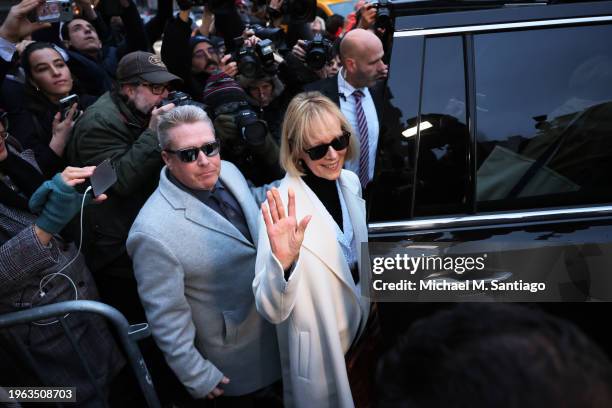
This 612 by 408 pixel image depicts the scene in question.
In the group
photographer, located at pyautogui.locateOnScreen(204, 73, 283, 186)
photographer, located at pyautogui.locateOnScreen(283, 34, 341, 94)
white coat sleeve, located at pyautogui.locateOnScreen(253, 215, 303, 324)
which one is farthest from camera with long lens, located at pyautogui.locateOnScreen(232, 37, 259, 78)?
white coat sleeve, located at pyautogui.locateOnScreen(253, 215, 303, 324)

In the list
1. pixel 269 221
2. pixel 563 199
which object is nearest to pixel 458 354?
pixel 269 221

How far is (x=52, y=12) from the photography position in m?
3.43

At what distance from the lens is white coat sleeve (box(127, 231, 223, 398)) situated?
83.7 inches

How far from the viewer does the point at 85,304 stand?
197 centimetres

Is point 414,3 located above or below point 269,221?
above

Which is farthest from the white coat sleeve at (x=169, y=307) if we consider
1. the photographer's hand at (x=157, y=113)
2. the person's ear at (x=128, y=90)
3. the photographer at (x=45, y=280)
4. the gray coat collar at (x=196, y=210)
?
the person's ear at (x=128, y=90)

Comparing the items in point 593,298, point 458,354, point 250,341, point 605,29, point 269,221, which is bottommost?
point 250,341

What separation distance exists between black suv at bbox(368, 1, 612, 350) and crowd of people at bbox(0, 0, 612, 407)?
25 cm

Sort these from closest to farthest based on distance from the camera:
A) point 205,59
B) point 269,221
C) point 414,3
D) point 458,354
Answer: point 458,354 → point 269,221 → point 414,3 → point 205,59

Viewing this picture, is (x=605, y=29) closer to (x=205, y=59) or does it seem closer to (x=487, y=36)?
(x=487, y=36)

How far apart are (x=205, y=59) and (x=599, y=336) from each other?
3.04m

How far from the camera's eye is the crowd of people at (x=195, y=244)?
2.04 meters

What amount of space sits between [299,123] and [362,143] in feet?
2.85

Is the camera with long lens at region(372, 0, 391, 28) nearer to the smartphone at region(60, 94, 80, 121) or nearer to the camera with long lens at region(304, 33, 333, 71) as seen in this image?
the camera with long lens at region(304, 33, 333, 71)
